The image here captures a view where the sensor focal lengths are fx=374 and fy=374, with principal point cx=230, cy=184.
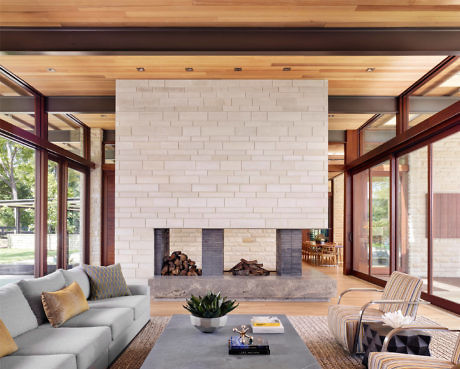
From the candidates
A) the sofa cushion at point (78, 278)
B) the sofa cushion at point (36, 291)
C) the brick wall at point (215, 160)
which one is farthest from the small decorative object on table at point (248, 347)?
the brick wall at point (215, 160)

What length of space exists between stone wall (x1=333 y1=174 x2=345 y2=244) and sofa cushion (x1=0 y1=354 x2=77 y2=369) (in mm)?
11514

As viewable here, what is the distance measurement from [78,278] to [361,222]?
6.06 metres

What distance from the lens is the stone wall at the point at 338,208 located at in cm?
1298

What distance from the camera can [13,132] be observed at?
5230 mm

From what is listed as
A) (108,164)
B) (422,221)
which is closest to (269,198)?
(422,221)

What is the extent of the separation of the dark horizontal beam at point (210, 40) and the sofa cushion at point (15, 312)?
8.18 ft

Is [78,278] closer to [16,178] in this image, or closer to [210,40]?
[16,178]

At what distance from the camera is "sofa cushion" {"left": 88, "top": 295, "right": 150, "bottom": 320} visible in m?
3.81

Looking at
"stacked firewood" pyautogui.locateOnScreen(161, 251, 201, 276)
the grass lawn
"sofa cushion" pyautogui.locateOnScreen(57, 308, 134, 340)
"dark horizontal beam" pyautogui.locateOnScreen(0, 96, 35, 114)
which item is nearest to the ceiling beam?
"dark horizontal beam" pyautogui.locateOnScreen(0, 96, 35, 114)

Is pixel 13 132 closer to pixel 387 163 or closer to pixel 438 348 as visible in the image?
pixel 438 348

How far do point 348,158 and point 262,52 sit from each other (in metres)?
5.17

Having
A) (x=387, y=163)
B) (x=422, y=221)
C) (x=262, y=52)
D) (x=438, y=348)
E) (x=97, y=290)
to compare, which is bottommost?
(x=438, y=348)

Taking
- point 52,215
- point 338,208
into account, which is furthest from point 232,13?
point 338,208

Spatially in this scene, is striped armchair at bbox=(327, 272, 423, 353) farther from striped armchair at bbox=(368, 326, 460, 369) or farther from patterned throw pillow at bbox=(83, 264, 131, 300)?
patterned throw pillow at bbox=(83, 264, 131, 300)
